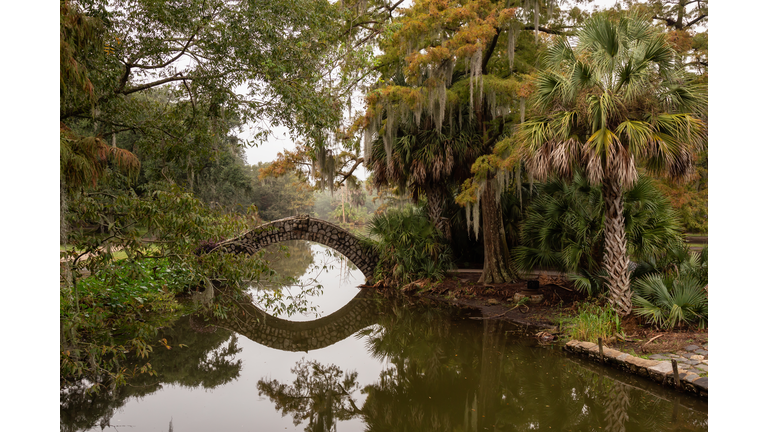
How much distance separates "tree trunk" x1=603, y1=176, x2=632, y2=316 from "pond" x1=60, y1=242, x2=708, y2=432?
4.76 feet

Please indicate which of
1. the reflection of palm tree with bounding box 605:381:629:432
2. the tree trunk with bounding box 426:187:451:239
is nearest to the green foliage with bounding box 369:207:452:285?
the tree trunk with bounding box 426:187:451:239

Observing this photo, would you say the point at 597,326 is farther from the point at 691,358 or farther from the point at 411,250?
the point at 411,250

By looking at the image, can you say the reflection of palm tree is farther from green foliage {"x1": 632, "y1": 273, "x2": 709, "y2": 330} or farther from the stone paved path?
green foliage {"x1": 632, "y1": 273, "x2": 709, "y2": 330}

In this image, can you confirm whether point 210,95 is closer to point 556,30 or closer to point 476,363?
point 476,363

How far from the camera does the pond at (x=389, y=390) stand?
18.1 ft

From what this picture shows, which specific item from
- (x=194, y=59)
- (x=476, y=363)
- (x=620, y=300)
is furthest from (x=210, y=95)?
(x=620, y=300)

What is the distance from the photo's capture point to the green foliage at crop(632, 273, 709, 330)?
24.8 feet

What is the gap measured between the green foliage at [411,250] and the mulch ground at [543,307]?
0.53 m

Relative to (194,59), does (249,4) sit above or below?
above

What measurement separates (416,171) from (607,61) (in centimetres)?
673

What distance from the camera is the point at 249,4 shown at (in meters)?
5.73

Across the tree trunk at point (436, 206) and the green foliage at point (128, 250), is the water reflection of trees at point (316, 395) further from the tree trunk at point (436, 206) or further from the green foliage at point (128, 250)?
the tree trunk at point (436, 206)

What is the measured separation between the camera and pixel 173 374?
23.8ft

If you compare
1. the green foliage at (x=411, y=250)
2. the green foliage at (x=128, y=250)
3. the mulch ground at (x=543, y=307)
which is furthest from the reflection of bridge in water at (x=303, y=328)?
the green foliage at (x=128, y=250)
